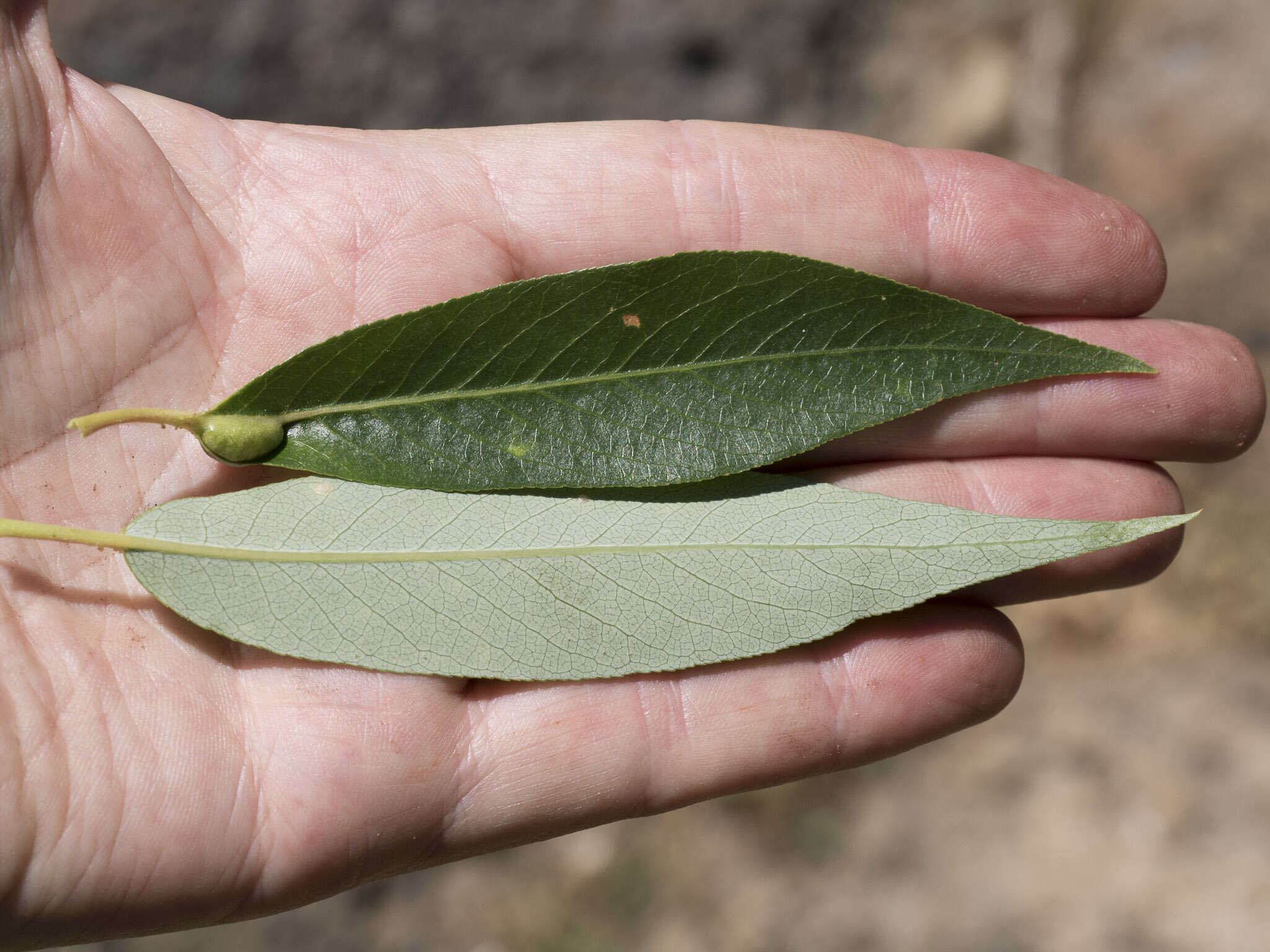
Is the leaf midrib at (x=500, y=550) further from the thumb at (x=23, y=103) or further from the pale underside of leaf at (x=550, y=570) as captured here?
the thumb at (x=23, y=103)

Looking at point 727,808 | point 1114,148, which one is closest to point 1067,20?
point 1114,148

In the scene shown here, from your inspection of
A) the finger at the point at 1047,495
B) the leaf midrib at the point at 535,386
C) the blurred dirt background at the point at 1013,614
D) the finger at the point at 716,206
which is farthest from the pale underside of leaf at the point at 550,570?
the blurred dirt background at the point at 1013,614

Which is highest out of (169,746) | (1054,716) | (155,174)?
(155,174)

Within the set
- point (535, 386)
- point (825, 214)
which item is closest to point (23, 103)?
point (535, 386)

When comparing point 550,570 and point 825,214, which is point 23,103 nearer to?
point 550,570

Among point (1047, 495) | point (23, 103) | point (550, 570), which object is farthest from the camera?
point (1047, 495)

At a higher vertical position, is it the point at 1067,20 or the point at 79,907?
the point at 1067,20

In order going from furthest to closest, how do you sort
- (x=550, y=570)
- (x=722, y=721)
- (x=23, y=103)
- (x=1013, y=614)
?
(x=1013, y=614) → (x=722, y=721) → (x=550, y=570) → (x=23, y=103)

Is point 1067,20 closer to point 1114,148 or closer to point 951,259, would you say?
point 1114,148
